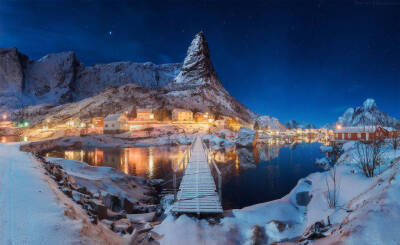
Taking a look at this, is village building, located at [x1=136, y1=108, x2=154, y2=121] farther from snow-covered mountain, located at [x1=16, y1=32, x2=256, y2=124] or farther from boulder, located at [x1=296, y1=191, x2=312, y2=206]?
boulder, located at [x1=296, y1=191, x2=312, y2=206]

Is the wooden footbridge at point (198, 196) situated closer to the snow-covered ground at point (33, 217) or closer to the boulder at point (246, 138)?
the snow-covered ground at point (33, 217)

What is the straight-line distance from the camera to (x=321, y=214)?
22.4 feet

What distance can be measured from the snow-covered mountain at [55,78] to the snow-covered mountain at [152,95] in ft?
3.16

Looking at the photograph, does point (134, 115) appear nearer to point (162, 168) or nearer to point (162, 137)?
point (162, 137)

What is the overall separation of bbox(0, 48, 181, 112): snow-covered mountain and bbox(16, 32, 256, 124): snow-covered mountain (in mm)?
965

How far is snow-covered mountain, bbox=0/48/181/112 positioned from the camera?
113m

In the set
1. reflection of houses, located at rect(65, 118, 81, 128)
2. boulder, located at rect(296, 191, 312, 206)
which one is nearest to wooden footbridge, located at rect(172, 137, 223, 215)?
boulder, located at rect(296, 191, 312, 206)

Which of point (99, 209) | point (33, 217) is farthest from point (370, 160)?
point (33, 217)

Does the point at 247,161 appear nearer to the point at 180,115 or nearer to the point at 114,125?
the point at 114,125

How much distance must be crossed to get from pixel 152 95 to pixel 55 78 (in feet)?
267

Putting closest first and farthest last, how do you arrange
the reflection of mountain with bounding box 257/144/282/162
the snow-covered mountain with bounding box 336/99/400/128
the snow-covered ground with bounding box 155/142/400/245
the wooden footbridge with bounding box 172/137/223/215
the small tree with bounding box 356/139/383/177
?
1. the snow-covered ground with bounding box 155/142/400/245
2. the wooden footbridge with bounding box 172/137/223/215
3. the small tree with bounding box 356/139/383/177
4. the snow-covered mountain with bounding box 336/99/400/128
5. the reflection of mountain with bounding box 257/144/282/162

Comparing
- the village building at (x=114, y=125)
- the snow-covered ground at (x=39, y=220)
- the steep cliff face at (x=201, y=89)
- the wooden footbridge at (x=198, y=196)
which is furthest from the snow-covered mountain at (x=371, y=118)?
the steep cliff face at (x=201, y=89)

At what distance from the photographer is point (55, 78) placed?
446 ft

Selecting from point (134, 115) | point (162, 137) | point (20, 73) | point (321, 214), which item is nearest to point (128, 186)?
point (321, 214)
